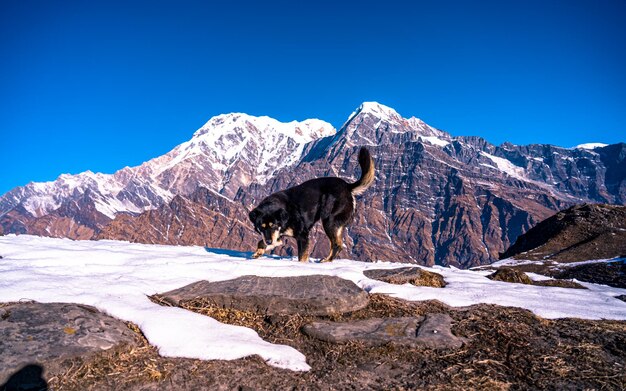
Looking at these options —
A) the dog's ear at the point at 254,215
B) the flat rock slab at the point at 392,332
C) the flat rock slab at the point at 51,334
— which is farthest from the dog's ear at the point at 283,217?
the flat rock slab at the point at 51,334

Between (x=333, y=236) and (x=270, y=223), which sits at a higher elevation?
(x=270, y=223)

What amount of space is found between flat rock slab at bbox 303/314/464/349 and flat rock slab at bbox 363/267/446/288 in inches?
97.2

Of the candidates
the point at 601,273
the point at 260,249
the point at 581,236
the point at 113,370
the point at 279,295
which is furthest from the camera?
the point at 581,236

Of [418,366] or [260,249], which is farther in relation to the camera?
[260,249]

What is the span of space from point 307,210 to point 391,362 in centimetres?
704

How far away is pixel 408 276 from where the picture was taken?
8.77m

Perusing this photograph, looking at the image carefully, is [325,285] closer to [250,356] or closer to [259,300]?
[259,300]

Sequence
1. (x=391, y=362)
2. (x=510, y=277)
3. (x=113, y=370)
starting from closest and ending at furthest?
(x=113, y=370)
(x=391, y=362)
(x=510, y=277)

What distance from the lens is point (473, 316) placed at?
20.6ft

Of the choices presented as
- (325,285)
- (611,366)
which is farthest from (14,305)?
(611,366)

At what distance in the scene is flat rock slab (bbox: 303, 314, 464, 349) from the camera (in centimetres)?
513

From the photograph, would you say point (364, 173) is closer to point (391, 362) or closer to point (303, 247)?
point (303, 247)

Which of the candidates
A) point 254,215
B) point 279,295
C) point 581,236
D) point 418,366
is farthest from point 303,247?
point 581,236

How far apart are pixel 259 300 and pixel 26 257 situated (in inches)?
227
